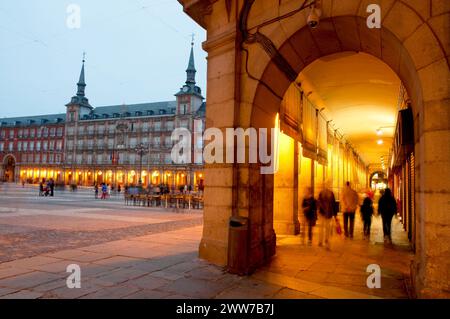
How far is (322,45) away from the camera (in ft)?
21.5

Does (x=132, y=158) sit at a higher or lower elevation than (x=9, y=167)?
higher

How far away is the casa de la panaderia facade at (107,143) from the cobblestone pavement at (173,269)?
53.7m

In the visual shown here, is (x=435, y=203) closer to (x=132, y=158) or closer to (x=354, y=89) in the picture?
(x=354, y=89)

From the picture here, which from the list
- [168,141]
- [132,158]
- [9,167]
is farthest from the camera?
[9,167]

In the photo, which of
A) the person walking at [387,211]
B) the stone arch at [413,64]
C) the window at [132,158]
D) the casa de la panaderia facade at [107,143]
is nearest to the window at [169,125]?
the casa de la panaderia facade at [107,143]

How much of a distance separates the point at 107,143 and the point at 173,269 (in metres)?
76.7

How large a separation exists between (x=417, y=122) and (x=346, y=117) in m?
12.0

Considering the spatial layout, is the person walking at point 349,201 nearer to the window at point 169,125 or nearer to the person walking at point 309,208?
the person walking at point 309,208

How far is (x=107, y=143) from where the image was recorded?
255ft

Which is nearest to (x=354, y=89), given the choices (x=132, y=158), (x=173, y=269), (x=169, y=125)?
(x=173, y=269)

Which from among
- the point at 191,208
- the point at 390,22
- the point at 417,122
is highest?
the point at 390,22
